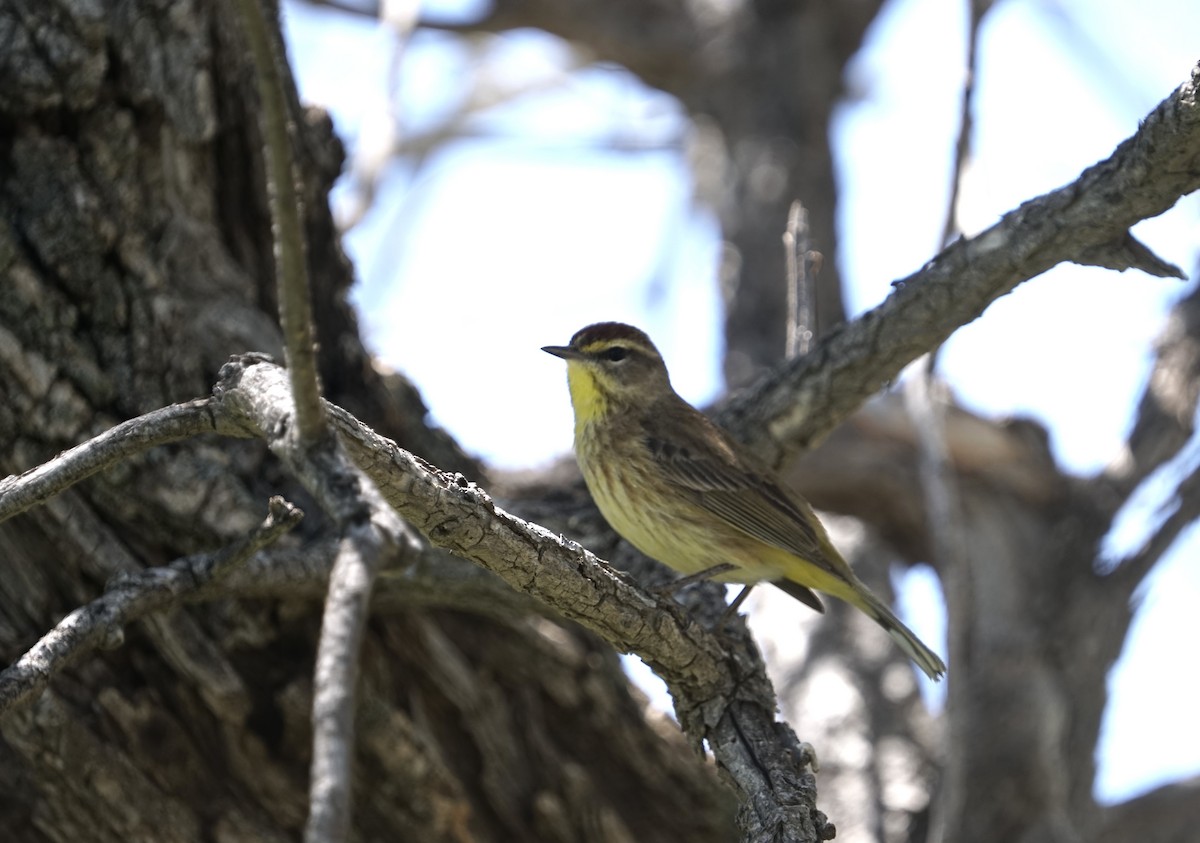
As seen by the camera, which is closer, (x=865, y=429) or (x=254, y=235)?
(x=254, y=235)

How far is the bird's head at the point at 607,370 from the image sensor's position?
628cm

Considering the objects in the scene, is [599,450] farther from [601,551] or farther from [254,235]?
[254,235]

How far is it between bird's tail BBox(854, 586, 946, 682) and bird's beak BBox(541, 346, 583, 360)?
5.68 feet

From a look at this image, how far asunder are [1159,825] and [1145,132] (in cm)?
420

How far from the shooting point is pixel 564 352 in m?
6.31

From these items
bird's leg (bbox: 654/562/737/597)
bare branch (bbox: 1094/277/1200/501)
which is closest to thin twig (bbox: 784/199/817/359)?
bird's leg (bbox: 654/562/737/597)

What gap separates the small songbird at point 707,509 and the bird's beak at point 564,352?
1.08 ft

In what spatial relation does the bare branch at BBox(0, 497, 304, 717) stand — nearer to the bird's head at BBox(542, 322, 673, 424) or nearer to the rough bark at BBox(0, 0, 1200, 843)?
the rough bark at BBox(0, 0, 1200, 843)

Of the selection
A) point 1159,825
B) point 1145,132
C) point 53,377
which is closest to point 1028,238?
point 1145,132

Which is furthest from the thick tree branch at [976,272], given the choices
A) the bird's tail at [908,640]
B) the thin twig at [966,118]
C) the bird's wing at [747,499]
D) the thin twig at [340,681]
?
the thin twig at [340,681]

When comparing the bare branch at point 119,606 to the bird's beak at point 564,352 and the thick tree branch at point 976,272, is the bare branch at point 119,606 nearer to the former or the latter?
the thick tree branch at point 976,272

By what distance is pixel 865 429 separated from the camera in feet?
25.2

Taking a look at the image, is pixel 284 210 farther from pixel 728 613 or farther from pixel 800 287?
pixel 800 287

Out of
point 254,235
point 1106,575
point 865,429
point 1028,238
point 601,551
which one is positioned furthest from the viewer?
point 865,429
